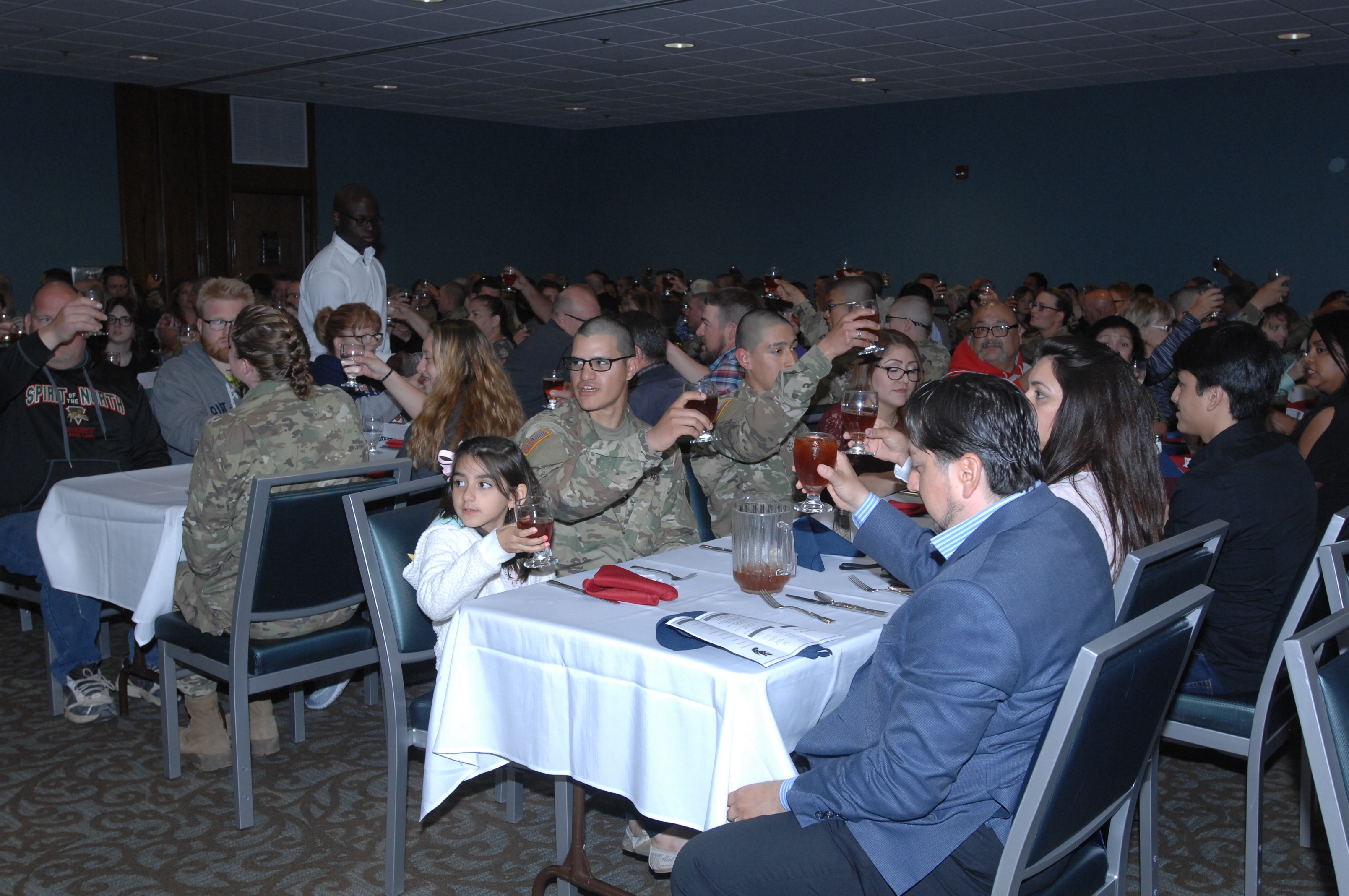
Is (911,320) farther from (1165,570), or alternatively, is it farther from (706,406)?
(1165,570)

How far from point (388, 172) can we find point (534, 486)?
41.4 feet

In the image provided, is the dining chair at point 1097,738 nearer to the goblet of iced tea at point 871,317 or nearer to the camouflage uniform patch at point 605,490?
the camouflage uniform patch at point 605,490

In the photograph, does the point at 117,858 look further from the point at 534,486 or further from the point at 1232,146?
the point at 1232,146

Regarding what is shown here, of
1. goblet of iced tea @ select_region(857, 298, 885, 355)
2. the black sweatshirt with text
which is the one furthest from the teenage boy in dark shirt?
the black sweatshirt with text

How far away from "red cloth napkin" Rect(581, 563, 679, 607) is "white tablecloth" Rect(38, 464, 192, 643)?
1524mm

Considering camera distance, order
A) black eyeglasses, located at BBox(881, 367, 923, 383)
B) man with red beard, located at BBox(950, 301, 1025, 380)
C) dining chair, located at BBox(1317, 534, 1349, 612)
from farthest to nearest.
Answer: man with red beard, located at BBox(950, 301, 1025, 380) < black eyeglasses, located at BBox(881, 367, 923, 383) < dining chair, located at BBox(1317, 534, 1349, 612)

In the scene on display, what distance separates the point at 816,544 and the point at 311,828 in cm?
163

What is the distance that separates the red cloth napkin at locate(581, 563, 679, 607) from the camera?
90.4 inches

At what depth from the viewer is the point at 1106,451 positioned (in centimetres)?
240

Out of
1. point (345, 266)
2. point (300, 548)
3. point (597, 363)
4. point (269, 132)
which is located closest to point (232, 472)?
point (300, 548)

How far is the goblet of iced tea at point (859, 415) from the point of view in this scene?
2.66m

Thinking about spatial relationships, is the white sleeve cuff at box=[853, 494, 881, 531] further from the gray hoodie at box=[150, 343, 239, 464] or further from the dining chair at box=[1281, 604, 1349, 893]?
the gray hoodie at box=[150, 343, 239, 464]

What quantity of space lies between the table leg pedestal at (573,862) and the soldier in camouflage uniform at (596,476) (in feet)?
2.25

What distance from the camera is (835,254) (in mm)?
14336
